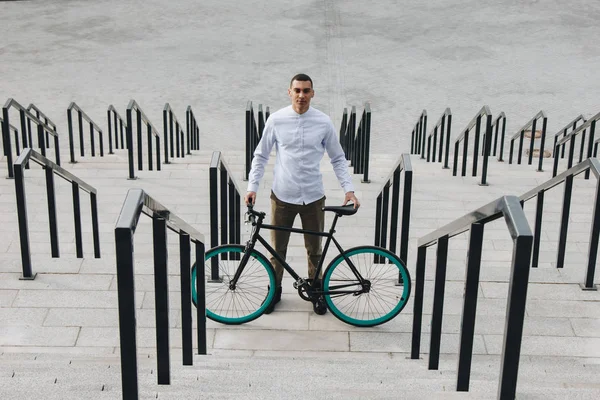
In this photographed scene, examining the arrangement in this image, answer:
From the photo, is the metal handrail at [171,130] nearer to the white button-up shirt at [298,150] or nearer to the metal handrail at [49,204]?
the metal handrail at [49,204]

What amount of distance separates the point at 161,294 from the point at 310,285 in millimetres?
1776

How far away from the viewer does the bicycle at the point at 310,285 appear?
4676 mm

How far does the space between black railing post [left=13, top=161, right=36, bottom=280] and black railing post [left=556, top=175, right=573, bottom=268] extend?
3537mm

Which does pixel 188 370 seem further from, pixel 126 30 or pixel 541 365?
pixel 126 30

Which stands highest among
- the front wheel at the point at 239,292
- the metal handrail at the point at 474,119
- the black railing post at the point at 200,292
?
the metal handrail at the point at 474,119

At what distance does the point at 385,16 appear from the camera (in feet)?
65.8

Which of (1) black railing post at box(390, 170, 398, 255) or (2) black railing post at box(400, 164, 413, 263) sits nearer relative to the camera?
(2) black railing post at box(400, 164, 413, 263)

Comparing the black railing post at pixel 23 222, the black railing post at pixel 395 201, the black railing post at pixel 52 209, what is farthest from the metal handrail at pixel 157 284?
the black railing post at pixel 52 209

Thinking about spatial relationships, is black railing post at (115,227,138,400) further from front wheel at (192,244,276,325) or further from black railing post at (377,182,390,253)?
black railing post at (377,182,390,253)

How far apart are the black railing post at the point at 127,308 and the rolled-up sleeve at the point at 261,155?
2.15m

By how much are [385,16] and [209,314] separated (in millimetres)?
16355

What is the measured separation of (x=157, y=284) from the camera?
3.25 m

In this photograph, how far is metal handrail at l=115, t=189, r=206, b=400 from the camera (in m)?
2.67

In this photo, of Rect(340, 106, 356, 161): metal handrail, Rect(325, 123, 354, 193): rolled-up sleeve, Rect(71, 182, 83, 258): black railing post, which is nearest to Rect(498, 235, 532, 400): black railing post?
Rect(325, 123, 354, 193): rolled-up sleeve
